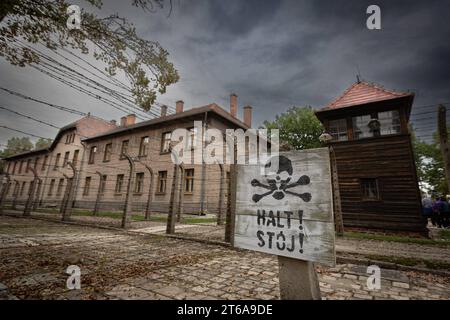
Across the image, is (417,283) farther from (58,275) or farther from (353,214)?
(353,214)

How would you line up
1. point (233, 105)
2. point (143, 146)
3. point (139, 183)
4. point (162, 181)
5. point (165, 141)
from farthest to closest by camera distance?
point (233, 105) → point (143, 146) → point (139, 183) → point (165, 141) → point (162, 181)

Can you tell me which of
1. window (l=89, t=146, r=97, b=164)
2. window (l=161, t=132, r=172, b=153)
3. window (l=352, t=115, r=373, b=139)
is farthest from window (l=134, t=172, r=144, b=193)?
window (l=352, t=115, r=373, b=139)

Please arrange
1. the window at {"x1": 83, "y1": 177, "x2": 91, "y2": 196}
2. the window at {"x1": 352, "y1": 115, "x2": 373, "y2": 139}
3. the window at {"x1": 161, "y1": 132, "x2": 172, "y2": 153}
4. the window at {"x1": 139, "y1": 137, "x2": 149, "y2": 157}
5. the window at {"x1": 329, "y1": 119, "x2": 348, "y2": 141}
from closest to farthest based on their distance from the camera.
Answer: the window at {"x1": 352, "y1": 115, "x2": 373, "y2": 139} → the window at {"x1": 329, "y1": 119, "x2": 348, "y2": 141} → the window at {"x1": 161, "y1": 132, "x2": 172, "y2": 153} → the window at {"x1": 139, "y1": 137, "x2": 149, "y2": 157} → the window at {"x1": 83, "y1": 177, "x2": 91, "y2": 196}

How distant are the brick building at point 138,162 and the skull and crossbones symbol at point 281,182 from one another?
29.3 ft

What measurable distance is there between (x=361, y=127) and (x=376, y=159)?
2036 mm

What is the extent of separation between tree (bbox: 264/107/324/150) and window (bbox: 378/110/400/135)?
1628cm

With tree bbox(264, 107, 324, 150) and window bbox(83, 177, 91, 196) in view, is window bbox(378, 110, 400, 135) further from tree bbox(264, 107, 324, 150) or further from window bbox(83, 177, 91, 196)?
window bbox(83, 177, 91, 196)

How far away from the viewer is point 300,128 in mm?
29531

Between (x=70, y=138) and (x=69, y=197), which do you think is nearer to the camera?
(x=69, y=197)

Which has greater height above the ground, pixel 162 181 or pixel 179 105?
pixel 179 105

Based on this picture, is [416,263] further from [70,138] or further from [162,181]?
[70,138]

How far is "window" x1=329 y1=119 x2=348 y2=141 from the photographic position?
42.3 feet

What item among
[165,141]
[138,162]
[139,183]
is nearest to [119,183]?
[139,183]

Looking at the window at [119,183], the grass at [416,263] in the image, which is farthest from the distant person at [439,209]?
the window at [119,183]
